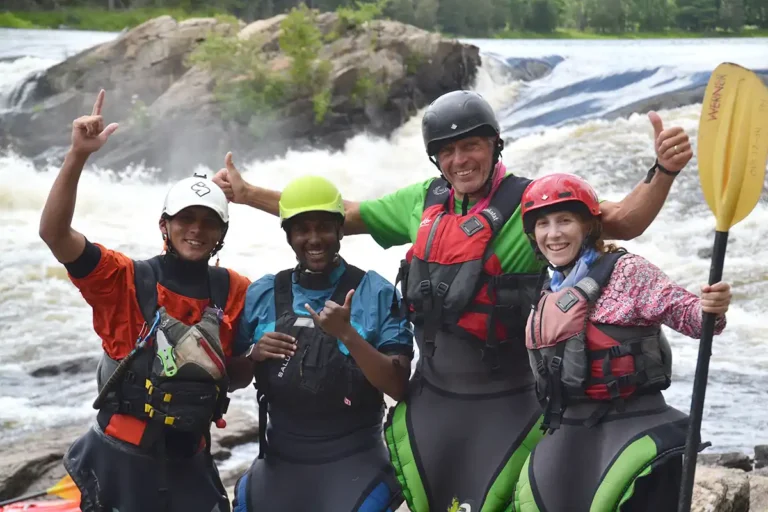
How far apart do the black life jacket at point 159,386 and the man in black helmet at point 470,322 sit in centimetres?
59

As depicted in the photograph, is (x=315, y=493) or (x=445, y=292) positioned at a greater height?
(x=445, y=292)

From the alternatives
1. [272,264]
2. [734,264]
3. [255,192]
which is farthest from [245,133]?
[255,192]

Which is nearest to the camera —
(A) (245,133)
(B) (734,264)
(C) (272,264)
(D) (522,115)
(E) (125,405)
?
(E) (125,405)

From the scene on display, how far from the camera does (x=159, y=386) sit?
2.62 m

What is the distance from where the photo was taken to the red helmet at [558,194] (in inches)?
98.2

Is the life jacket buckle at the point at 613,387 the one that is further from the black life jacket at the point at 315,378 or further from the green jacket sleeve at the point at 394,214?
the green jacket sleeve at the point at 394,214

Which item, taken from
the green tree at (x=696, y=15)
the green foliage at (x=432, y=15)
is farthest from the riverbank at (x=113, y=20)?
the green tree at (x=696, y=15)

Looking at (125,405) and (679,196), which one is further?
(679,196)

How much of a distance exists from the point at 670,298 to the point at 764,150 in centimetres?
50

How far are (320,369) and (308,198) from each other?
524mm

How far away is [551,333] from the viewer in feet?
7.95

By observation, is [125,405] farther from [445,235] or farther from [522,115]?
[522,115]

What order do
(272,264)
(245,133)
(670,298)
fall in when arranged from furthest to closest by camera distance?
1. (245,133)
2. (272,264)
3. (670,298)

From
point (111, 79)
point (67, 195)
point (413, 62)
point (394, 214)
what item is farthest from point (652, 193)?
point (111, 79)
